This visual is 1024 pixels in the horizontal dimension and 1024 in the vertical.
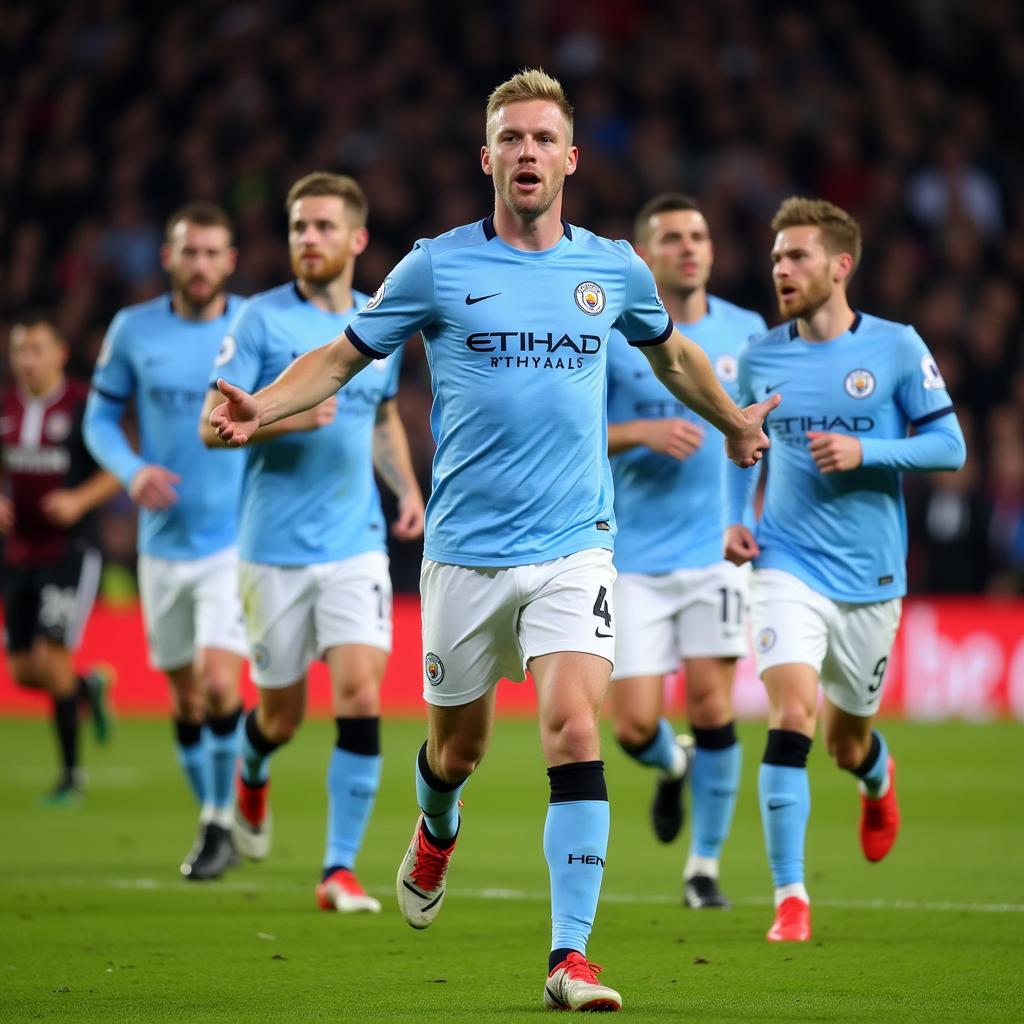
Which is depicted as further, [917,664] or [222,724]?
[917,664]

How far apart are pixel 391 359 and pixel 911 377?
87.2 inches

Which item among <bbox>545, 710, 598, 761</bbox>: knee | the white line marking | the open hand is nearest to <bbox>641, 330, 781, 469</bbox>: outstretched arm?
<bbox>545, 710, 598, 761</bbox>: knee

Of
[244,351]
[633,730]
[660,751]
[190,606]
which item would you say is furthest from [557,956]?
[190,606]

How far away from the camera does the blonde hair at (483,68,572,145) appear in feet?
19.1

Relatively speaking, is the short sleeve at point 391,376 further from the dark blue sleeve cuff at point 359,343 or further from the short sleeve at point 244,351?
the dark blue sleeve cuff at point 359,343

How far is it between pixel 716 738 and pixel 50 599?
16.5 feet

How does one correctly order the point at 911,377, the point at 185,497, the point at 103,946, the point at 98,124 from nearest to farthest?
the point at 103,946, the point at 911,377, the point at 185,497, the point at 98,124

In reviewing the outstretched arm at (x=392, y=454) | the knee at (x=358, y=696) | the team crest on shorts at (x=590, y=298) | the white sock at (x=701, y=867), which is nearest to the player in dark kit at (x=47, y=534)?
the outstretched arm at (x=392, y=454)

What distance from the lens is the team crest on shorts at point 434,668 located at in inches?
236

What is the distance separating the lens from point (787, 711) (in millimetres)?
7129

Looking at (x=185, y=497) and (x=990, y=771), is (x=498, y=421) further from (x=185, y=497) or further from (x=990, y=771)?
(x=990, y=771)

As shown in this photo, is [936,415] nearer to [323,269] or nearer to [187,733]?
[323,269]

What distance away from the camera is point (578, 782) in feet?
18.3

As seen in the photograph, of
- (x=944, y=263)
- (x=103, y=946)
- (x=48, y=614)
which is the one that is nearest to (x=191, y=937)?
(x=103, y=946)
